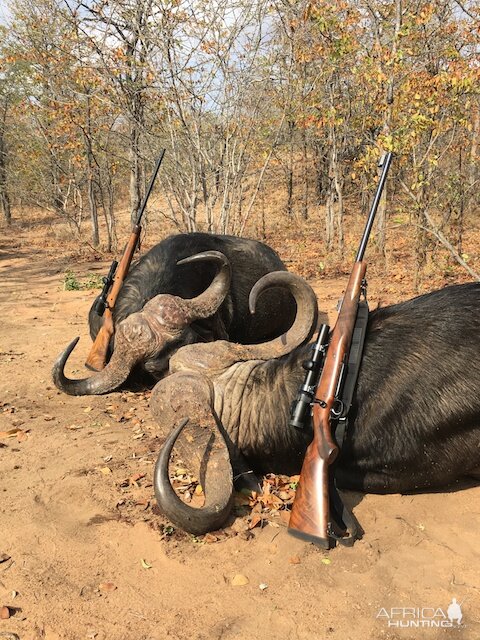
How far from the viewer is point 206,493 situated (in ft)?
10.2

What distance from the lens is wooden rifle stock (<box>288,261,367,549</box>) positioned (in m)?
2.94

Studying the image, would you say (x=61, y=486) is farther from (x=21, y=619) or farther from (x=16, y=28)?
(x=16, y=28)

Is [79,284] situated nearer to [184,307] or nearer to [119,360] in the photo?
Result: [119,360]

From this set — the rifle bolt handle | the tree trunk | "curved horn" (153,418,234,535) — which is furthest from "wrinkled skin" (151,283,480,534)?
the tree trunk

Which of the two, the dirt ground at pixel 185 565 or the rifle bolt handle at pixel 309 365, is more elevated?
the rifle bolt handle at pixel 309 365

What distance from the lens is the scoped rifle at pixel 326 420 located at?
2.96 metres

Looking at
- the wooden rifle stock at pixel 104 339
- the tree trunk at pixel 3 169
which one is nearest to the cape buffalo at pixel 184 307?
the wooden rifle stock at pixel 104 339

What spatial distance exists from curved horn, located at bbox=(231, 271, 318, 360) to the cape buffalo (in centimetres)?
96

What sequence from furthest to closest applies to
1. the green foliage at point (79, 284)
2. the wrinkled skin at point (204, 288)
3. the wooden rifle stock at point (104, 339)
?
the green foliage at point (79, 284)
the wooden rifle stock at point (104, 339)
the wrinkled skin at point (204, 288)

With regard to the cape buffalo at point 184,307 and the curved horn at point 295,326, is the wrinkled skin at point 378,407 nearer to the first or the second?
the curved horn at point 295,326

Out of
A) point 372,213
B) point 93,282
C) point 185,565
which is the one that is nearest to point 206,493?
point 185,565

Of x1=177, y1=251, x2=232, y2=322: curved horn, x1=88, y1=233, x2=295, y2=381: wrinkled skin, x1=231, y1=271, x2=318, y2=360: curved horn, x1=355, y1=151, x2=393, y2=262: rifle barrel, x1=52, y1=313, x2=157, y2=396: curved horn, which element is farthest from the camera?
x1=88, y1=233, x2=295, y2=381: wrinkled skin

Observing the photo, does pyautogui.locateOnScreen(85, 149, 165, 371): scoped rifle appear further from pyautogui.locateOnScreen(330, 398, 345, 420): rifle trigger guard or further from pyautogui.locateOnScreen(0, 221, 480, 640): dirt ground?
pyautogui.locateOnScreen(330, 398, 345, 420): rifle trigger guard

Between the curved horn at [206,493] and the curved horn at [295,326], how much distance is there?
30.3 inches
